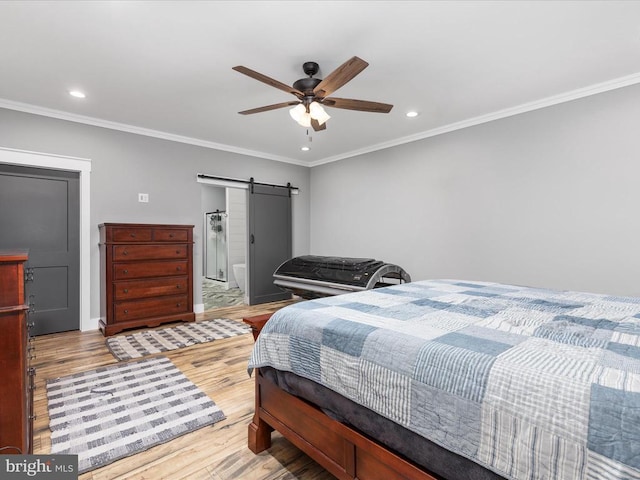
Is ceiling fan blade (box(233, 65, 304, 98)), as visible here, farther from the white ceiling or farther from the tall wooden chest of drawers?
the tall wooden chest of drawers

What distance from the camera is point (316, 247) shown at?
5.95m

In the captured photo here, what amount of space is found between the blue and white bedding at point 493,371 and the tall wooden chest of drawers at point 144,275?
2813 millimetres

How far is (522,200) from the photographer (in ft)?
11.5

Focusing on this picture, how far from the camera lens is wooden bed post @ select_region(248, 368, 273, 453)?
1.68 m

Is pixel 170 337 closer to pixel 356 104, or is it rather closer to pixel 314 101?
pixel 314 101

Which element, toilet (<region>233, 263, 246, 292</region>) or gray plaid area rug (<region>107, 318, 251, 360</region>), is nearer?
gray plaid area rug (<region>107, 318, 251, 360</region>)

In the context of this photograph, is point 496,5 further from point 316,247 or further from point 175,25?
point 316,247

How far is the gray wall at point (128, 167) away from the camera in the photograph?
11.7 feet

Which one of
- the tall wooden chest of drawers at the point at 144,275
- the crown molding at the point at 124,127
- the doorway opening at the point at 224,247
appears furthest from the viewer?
the doorway opening at the point at 224,247

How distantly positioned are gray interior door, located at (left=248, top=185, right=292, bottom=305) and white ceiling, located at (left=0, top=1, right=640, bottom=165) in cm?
175

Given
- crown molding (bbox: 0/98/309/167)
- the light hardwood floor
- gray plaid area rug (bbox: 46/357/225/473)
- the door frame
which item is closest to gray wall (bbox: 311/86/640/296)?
crown molding (bbox: 0/98/309/167)

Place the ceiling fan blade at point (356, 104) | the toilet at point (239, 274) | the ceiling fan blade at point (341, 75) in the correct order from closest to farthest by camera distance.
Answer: the ceiling fan blade at point (341, 75) → the ceiling fan blade at point (356, 104) → the toilet at point (239, 274)
